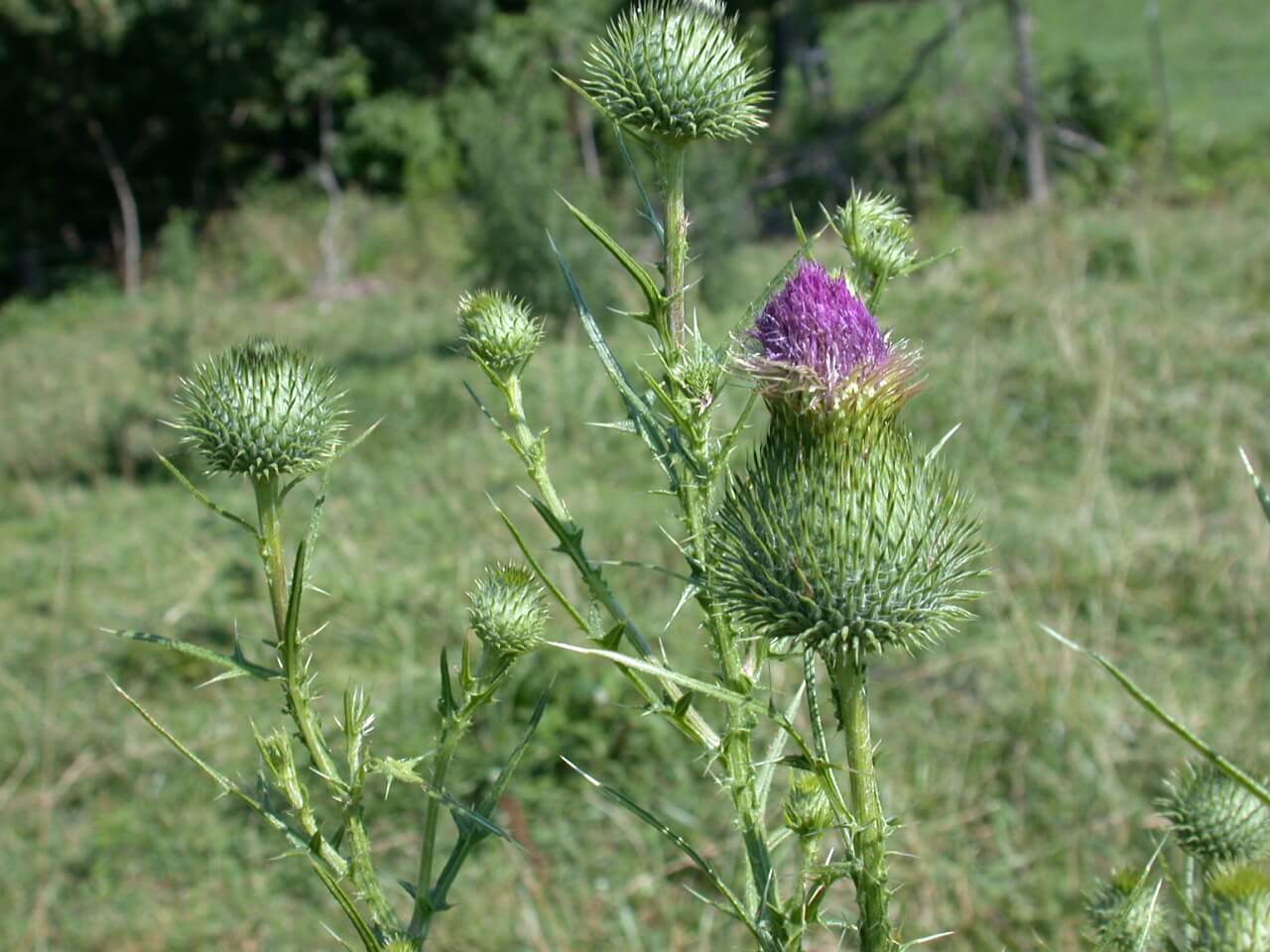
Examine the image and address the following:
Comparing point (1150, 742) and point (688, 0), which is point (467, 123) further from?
point (688, 0)

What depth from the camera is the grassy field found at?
11.2 ft

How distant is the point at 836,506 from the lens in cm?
116

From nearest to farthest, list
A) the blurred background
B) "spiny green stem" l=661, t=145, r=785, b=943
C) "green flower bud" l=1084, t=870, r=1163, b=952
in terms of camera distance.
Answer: "green flower bud" l=1084, t=870, r=1163, b=952 → "spiny green stem" l=661, t=145, r=785, b=943 → the blurred background

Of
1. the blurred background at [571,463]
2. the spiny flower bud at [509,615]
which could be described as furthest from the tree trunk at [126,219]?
the spiny flower bud at [509,615]

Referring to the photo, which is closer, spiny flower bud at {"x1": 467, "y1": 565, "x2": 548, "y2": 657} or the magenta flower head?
the magenta flower head

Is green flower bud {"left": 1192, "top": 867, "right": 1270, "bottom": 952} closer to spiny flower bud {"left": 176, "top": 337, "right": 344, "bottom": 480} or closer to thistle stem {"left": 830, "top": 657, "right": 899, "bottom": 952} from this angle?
thistle stem {"left": 830, "top": 657, "right": 899, "bottom": 952}

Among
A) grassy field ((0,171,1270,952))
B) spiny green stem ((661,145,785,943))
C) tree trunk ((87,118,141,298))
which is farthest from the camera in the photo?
tree trunk ((87,118,141,298))

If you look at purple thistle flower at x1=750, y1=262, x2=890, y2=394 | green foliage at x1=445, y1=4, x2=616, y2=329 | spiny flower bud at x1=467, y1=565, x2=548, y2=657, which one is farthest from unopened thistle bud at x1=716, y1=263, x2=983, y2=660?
green foliage at x1=445, y1=4, x2=616, y2=329

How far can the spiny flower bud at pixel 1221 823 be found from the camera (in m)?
1.23

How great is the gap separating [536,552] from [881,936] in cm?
439

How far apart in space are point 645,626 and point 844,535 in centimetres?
339

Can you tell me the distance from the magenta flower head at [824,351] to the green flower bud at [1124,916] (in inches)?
18.7

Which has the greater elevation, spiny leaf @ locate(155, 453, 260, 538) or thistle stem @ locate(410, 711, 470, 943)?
spiny leaf @ locate(155, 453, 260, 538)

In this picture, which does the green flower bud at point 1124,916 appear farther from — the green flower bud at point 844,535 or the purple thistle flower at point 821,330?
the purple thistle flower at point 821,330
